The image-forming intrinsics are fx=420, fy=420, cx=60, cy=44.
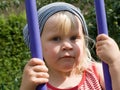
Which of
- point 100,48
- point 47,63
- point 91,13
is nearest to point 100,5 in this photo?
point 100,48

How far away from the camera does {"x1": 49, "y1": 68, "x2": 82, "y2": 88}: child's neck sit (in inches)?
83.2

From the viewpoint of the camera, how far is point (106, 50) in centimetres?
180

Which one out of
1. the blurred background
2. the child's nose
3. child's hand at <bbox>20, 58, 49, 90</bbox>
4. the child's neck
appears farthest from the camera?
the blurred background

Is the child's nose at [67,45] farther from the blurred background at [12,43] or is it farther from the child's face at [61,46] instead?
the blurred background at [12,43]

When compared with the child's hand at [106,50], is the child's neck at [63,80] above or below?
below

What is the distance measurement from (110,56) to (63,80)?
0.41m

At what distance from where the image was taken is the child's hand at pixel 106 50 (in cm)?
179

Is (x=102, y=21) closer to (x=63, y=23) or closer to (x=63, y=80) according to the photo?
(x=63, y=23)

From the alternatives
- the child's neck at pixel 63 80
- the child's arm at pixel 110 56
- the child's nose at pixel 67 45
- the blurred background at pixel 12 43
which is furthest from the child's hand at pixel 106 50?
the blurred background at pixel 12 43

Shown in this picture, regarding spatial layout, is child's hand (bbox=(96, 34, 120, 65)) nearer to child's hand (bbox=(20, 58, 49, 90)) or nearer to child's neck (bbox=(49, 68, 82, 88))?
child's hand (bbox=(20, 58, 49, 90))

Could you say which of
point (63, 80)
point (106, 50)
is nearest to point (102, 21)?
point (106, 50)

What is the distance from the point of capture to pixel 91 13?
4547 millimetres

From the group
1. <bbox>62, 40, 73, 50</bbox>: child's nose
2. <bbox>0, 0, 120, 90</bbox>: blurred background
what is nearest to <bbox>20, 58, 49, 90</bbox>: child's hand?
<bbox>62, 40, 73, 50</bbox>: child's nose

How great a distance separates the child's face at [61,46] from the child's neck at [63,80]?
76 millimetres
